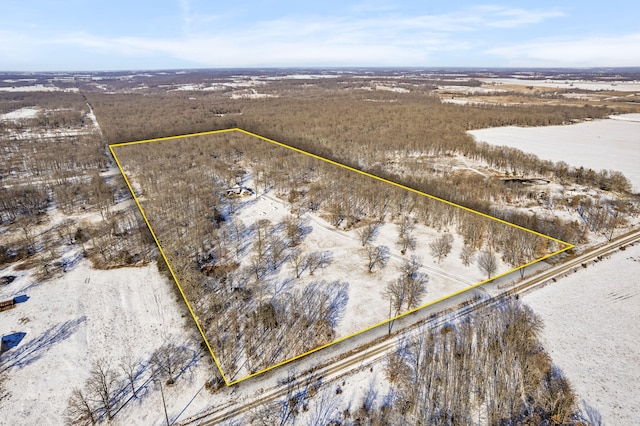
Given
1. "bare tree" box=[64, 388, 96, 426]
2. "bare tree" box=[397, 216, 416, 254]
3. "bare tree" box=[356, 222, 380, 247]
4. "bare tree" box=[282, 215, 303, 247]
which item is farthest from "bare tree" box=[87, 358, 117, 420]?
"bare tree" box=[397, 216, 416, 254]

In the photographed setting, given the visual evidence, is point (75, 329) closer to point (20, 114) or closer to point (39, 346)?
point (39, 346)

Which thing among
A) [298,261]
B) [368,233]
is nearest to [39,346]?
[298,261]

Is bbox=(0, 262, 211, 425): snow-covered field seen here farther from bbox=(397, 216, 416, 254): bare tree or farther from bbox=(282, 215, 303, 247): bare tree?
bbox=(397, 216, 416, 254): bare tree

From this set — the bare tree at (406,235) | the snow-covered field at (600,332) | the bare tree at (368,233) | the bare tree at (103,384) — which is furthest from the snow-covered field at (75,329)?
the snow-covered field at (600,332)

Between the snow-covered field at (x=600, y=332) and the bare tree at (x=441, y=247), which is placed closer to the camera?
the snow-covered field at (x=600, y=332)

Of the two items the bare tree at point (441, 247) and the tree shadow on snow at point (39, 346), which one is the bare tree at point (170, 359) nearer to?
the tree shadow on snow at point (39, 346)

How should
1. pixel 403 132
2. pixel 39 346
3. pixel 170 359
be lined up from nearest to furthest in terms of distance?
pixel 170 359, pixel 39 346, pixel 403 132

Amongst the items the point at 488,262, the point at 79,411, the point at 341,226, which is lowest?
the point at 79,411
